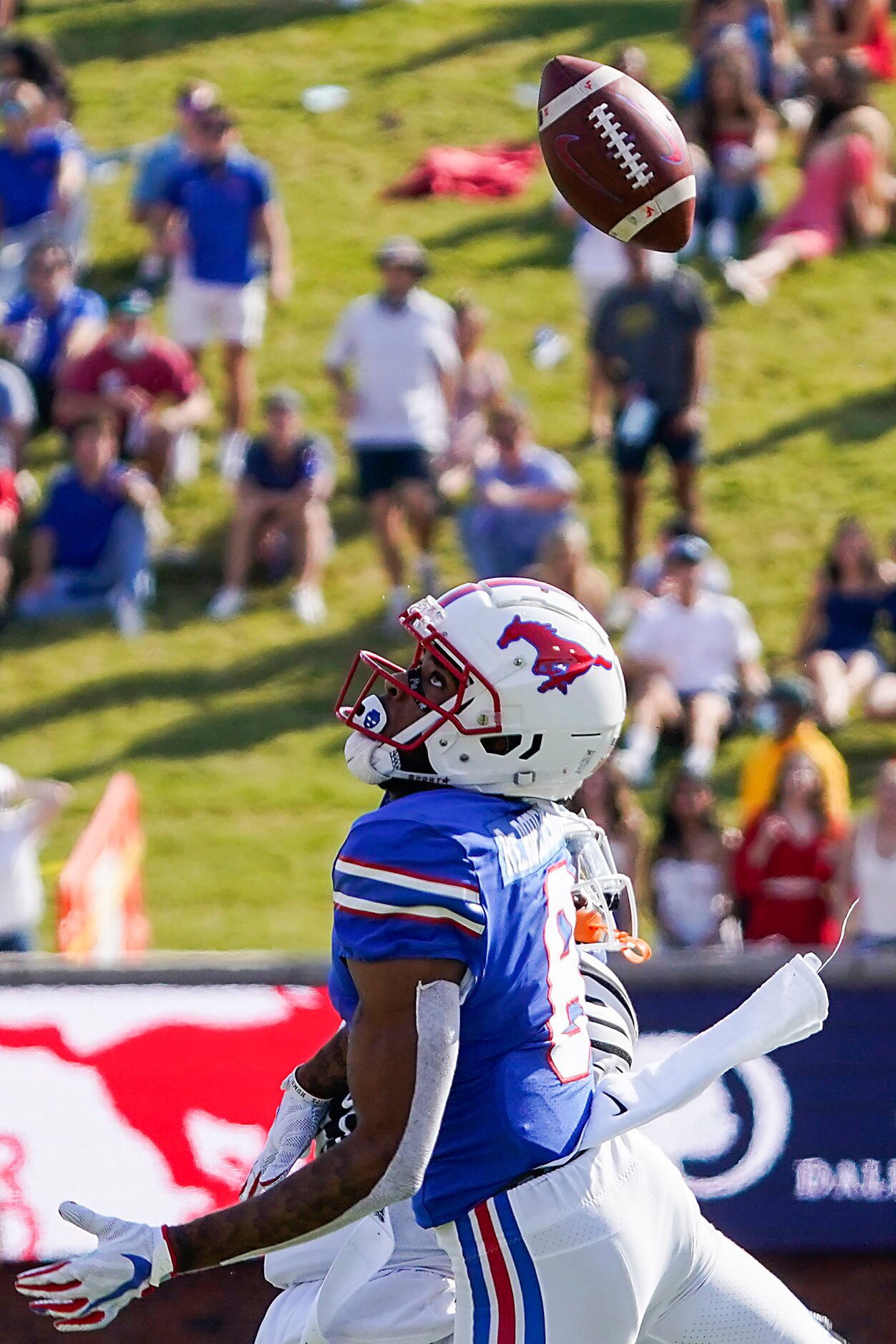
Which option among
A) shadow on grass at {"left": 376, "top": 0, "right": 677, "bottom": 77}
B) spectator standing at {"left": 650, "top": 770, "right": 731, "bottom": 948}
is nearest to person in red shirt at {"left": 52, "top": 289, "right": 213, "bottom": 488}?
spectator standing at {"left": 650, "top": 770, "right": 731, "bottom": 948}

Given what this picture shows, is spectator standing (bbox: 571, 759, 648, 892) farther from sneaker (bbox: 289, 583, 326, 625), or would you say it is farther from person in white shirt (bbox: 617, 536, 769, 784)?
sneaker (bbox: 289, 583, 326, 625)

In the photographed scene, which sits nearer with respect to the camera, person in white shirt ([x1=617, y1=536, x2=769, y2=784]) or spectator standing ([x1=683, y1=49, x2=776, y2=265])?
person in white shirt ([x1=617, y1=536, x2=769, y2=784])

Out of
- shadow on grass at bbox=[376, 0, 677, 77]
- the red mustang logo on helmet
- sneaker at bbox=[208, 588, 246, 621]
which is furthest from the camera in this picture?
shadow on grass at bbox=[376, 0, 677, 77]

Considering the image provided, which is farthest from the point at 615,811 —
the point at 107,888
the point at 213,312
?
the point at 213,312

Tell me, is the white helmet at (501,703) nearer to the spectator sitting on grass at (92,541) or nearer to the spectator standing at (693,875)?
the spectator standing at (693,875)

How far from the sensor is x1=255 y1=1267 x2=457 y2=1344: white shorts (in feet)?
12.6

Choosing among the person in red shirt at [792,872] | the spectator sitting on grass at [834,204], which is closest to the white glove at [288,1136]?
the person in red shirt at [792,872]

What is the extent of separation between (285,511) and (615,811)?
3.50 m

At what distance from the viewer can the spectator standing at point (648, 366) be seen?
1051 cm

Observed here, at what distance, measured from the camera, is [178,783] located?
1030 cm

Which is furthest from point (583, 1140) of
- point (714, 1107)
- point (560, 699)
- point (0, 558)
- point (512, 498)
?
point (0, 558)

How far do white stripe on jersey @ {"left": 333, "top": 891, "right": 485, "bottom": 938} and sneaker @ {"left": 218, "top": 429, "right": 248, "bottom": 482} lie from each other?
28.8ft

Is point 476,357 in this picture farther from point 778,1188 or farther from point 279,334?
point 778,1188

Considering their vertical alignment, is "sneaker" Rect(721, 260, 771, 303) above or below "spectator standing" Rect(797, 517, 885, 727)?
below
